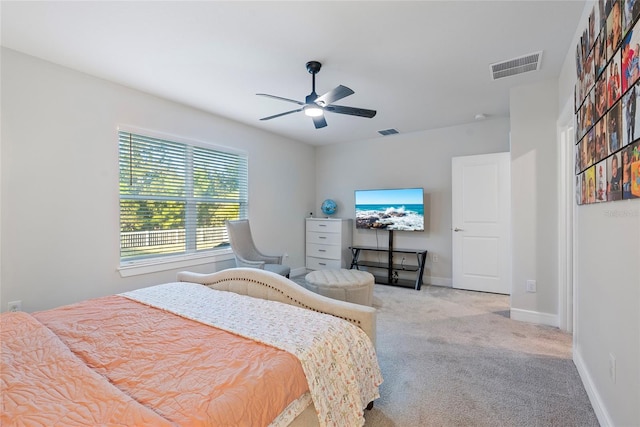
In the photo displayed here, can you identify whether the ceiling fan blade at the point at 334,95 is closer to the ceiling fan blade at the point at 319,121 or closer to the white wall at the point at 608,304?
the ceiling fan blade at the point at 319,121

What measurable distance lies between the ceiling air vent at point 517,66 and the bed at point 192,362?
102 inches

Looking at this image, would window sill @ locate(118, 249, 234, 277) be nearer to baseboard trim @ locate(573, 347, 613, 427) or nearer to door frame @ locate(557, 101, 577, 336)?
baseboard trim @ locate(573, 347, 613, 427)

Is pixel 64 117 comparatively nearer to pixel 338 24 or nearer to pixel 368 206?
pixel 338 24

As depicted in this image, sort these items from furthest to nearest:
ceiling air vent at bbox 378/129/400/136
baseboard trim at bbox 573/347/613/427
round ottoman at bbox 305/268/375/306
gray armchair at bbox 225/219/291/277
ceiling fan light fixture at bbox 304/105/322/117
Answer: ceiling air vent at bbox 378/129/400/136 → gray armchair at bbox 225/219/291/277 → round ottoman at bbox 305/268/375/306 → ceiling fan light fixture at bbox 304/105/322/117 → baseboard trim at bbox 573/347/613/427

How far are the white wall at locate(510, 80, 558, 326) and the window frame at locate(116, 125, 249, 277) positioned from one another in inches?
140

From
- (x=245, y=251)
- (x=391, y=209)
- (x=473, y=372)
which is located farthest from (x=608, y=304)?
(x=245, y=251)

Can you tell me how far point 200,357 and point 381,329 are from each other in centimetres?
215

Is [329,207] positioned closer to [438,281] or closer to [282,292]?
[438,281]

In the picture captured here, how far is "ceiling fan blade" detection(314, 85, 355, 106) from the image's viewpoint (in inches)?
91.4

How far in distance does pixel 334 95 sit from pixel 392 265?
10.5ft

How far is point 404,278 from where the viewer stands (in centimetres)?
492

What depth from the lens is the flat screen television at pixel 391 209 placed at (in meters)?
4.67

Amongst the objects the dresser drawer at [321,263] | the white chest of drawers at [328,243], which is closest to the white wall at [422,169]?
the white chest of drawers at [328,243]

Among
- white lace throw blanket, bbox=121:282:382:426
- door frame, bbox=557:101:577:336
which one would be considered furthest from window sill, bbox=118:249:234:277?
door frame, bbox=557:101:577:336
